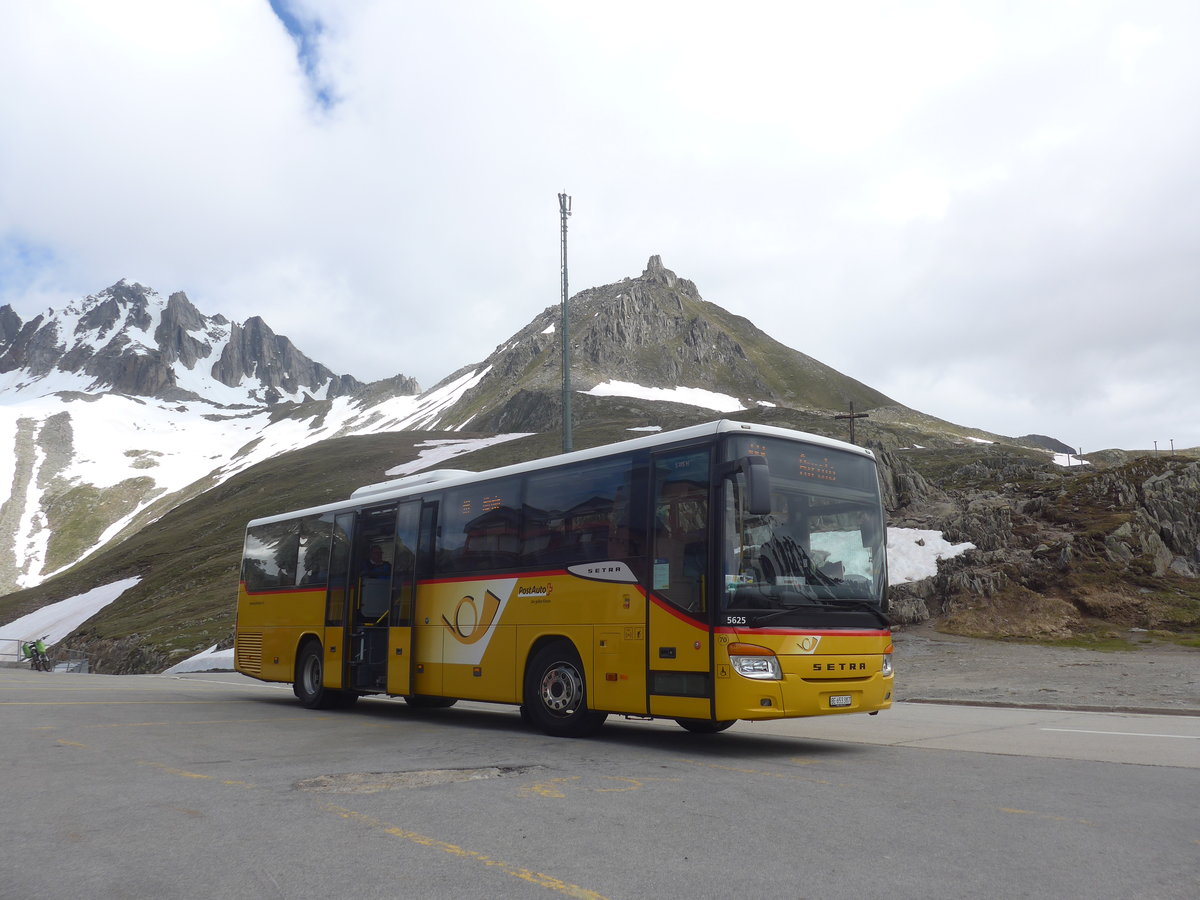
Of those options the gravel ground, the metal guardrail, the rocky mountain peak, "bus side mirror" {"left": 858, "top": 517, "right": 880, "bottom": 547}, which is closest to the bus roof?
"bus side mirror" {"left": 858, "top": 517, "right": 880, "bottom": 547}

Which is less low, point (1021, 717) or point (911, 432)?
point (911, 432)

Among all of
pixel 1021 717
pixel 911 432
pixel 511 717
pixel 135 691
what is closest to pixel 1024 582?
pixel 1021 717

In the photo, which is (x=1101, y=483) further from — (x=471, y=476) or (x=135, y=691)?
(x=135, y=691)

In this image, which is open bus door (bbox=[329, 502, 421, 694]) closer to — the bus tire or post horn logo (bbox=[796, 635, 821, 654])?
the bus tire

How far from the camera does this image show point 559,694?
12438 millimetres

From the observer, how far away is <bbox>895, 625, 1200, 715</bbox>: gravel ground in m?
17.6

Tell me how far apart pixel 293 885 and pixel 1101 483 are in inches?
1452

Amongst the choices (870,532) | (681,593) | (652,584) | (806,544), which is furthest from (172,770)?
(870,532)

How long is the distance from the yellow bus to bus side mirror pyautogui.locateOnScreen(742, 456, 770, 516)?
0.05 feet

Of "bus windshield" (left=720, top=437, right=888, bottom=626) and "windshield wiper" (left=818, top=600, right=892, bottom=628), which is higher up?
"bus windshield" (left=720, top=437, right=888, bottom=626)

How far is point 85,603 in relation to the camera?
2537 inches

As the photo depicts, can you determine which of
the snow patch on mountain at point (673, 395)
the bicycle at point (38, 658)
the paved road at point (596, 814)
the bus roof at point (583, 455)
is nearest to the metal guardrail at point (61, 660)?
the bicycle at point (38, 658)

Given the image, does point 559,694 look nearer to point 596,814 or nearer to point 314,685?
point 596,814

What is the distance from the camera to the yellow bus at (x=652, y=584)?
1055 centimetres
